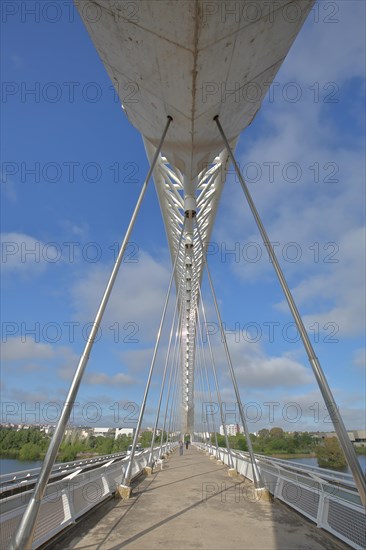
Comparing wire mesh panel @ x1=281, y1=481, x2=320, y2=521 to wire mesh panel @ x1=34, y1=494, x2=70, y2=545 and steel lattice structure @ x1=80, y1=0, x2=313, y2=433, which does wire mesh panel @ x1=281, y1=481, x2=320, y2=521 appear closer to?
wire mesh panel @ x1=34, y1=494, x2=70, y2=545

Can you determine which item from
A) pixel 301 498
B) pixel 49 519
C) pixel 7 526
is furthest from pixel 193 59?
pixel 301 498

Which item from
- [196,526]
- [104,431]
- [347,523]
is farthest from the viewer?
[104,431]

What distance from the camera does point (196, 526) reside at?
17.7ft

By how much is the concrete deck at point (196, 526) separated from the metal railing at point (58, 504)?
0.64 ft

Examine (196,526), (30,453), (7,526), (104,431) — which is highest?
(7,526)

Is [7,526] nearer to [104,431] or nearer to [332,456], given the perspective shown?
[332,456]

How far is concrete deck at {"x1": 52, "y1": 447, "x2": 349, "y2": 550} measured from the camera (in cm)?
450

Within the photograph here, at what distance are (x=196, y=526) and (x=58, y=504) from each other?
2.23 meters

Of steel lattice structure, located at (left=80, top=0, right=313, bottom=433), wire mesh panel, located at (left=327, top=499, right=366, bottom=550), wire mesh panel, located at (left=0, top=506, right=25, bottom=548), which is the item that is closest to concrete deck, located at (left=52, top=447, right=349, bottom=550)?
wire mesh panel, located at (left=327, top=499, right=366, bottom=550)

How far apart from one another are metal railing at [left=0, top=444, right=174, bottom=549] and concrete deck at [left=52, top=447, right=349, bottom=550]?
0.19 metres

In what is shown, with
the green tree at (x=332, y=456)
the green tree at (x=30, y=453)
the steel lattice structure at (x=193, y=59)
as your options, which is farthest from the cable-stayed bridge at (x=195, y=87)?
the green tree at (x=30, y=453)

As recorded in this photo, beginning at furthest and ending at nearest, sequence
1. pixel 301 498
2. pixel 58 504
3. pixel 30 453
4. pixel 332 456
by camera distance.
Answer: pixel 30 453, pixel 332 456, pixel 301 498, pixel 58 504

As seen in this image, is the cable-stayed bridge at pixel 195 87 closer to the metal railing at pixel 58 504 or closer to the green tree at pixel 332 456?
the metal railing at pixel 58 504

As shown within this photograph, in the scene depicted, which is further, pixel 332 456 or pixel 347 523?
pixel 332 456
